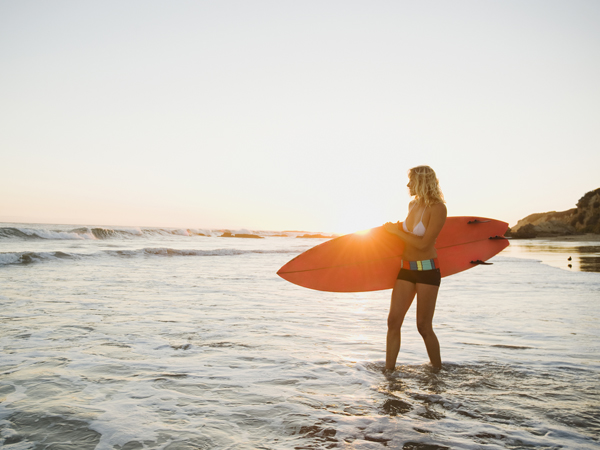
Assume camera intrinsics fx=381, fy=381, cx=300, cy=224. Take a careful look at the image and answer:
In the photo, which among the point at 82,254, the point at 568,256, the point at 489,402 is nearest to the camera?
the point at 489,402

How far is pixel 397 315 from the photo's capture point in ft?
11.3

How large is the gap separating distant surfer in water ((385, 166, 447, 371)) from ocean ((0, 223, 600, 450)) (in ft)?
1.18

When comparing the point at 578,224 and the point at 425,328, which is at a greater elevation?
the point at 578,224

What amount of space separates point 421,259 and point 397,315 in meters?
0.56

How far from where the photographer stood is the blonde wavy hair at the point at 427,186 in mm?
3312

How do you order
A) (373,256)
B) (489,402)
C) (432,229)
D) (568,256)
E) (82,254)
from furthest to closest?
(568,256) < (82,254) < (373,256) < (432,229) < (489,402)

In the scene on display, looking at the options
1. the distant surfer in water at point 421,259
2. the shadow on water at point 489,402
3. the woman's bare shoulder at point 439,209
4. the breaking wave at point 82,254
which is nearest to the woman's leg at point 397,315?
the distant surfer in water at point 421,259

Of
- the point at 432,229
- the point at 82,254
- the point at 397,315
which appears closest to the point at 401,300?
the point at 397,315

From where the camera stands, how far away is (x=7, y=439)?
2252 millimetres

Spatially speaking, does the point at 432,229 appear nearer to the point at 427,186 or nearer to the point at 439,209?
the point at 439,209

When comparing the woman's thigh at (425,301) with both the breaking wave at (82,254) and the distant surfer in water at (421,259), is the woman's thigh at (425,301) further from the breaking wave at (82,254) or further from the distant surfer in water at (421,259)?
the breaking wave at (82,254)

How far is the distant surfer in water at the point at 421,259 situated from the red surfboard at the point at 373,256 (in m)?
0.74

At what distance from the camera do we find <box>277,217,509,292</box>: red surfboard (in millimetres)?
4273

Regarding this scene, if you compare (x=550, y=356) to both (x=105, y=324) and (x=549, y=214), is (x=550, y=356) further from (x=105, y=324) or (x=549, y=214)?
(x=549, y=214)
